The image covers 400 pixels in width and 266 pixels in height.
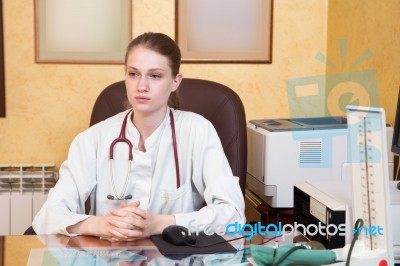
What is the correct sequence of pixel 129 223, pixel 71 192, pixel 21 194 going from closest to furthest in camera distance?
pixel 129 223 → pixel 71 192 → pixel 21 194

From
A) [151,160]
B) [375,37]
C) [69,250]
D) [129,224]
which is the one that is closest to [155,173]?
[151,160]

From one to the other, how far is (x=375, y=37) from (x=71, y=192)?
1449 mm

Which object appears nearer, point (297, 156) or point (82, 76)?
point (297, 156)

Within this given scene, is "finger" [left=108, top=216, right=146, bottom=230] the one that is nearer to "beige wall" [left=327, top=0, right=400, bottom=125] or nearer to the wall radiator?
"beige wall" [left=327, top=0, right=400, bottom=125]

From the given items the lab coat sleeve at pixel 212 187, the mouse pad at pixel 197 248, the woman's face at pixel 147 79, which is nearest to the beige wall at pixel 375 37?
the lab coat sleeve at pixel 212 187

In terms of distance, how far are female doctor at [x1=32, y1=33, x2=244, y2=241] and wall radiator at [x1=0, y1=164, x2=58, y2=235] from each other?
1.12 meters

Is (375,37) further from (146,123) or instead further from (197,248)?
(197,248)

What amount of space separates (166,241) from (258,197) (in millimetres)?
1001

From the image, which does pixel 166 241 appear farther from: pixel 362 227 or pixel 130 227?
pixel 362 227

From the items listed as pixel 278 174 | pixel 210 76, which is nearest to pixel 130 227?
pixel 278 174

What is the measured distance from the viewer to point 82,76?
2.91 metres

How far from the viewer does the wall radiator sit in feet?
9.54

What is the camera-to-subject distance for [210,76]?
9.77 ft

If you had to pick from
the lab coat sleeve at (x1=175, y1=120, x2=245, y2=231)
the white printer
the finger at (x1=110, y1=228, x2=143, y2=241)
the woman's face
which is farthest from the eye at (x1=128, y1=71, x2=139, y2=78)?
the white printer
